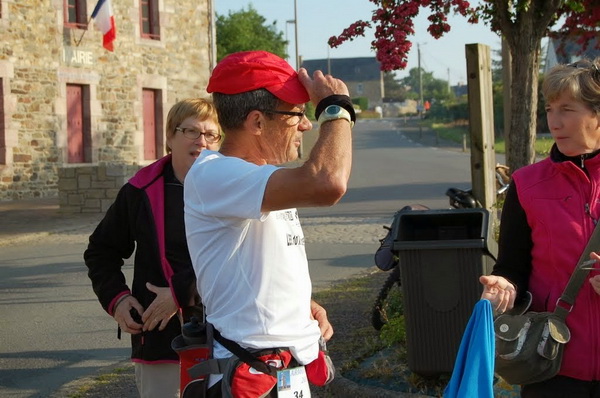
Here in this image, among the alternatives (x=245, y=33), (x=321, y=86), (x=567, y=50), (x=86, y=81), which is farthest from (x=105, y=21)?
(x=245, y=33)

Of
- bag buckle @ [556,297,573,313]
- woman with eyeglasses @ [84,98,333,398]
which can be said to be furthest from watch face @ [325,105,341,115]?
woman with eyeglasses @ [84,98,333,398]

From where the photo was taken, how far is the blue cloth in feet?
9.29

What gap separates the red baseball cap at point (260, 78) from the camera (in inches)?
109

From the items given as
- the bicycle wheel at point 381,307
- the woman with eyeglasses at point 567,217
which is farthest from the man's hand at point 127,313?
the bicycle wheel at point 381,307

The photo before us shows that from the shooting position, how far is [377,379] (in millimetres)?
6055

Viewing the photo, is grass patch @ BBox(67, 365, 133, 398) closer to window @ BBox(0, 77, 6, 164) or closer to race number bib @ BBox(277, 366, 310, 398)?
race number bib @ BBox(277, 366, 310, 398)

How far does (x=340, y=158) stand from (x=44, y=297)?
8.58m

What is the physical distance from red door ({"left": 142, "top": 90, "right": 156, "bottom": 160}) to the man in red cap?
87.3 ft

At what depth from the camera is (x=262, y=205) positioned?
258 cm

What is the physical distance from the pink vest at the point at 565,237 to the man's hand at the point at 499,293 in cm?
12

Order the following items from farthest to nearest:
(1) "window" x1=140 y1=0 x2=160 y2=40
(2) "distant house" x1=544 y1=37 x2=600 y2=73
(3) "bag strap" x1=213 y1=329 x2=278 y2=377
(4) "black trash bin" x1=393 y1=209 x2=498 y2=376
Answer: (1) "window" x1=140 y1=0 x2=160 y2=40, (2) "distant house" x1=544 y1=37 x2=600 y2=73, (4) "black trash bin" x1=393 y1=209 x2=498 y2=376, (3) "bag strap" x1=213 y1=329 x2=278 y2=377

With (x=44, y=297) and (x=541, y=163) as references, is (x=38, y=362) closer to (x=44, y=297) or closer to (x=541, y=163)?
(x=44, y=297)

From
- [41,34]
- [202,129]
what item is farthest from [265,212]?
[41,34]

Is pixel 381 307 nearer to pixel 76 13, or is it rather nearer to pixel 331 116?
pixel 331 116
